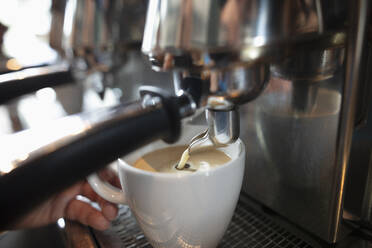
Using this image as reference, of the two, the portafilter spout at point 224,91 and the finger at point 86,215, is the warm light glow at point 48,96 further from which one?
the portafilter spout at point 224,91

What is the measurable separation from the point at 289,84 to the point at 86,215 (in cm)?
25

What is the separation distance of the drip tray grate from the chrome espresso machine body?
2cm

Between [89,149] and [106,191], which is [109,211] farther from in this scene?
[89,149]

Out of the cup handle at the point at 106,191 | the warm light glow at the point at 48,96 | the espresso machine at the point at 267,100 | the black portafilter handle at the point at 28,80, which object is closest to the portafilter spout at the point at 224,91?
the espresso machine at the point at 267,100

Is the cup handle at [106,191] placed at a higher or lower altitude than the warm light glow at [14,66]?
lower

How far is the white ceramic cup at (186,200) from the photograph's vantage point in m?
0.27

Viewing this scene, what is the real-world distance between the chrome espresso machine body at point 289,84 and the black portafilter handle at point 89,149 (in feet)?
0.10

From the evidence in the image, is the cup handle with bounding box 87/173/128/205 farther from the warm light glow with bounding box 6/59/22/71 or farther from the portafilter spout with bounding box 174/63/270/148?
the warm light glow with bounding box 6/59/22/71

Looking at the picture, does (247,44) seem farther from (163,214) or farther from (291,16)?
(163,214)

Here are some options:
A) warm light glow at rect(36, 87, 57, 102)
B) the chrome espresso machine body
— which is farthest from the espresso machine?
warm light glow at rect(36, 87, 57, 102)

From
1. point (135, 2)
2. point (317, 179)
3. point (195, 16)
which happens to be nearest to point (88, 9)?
point (135, 2)

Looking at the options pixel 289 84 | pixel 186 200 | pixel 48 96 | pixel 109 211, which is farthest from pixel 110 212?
pixel 48 96

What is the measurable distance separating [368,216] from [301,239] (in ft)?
0.21

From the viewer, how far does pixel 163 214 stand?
0.93ft
